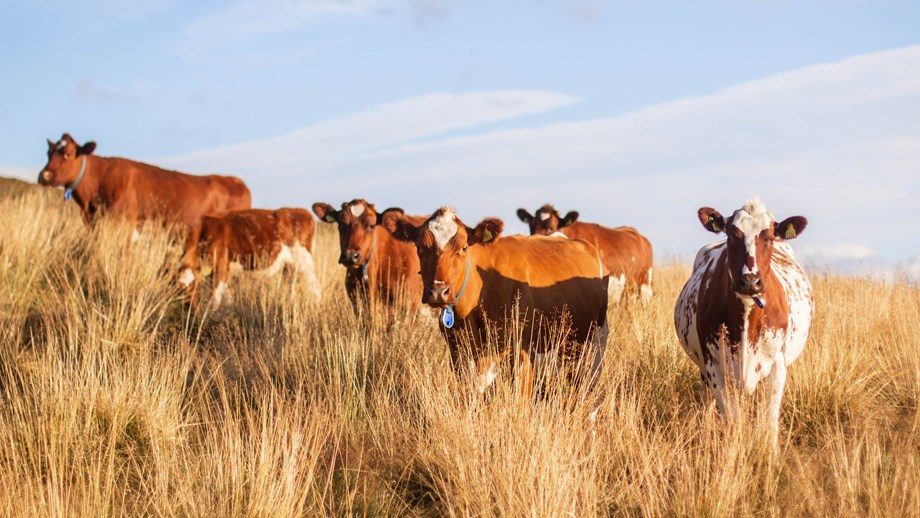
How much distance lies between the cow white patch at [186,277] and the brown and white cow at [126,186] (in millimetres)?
3728

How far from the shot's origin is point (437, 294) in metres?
7.64

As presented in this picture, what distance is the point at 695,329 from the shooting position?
320 inches

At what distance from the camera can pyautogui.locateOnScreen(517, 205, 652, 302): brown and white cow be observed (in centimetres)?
1606

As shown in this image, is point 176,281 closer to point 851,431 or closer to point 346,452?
point 346,452

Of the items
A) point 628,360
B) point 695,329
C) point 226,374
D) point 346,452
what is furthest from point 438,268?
point 226,374

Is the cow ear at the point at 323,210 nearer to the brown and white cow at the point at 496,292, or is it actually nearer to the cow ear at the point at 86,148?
the brown and white cow at the point at 496,292

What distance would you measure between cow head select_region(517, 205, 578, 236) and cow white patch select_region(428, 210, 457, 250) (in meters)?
8.62

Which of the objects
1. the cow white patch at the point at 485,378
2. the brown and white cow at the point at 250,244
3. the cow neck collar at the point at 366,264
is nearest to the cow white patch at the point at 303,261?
the brown and white cow at the point at 250,244

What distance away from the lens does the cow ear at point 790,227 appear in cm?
765

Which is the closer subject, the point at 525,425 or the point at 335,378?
the point at 525,425

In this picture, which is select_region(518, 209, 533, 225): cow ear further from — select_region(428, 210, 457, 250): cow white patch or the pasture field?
select_region(428, 210, 457, 250): cow white patch

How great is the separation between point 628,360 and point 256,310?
5.41m

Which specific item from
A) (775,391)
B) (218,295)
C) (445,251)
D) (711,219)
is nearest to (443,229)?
(445,251)

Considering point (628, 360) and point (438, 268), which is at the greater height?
point (438, 268)
